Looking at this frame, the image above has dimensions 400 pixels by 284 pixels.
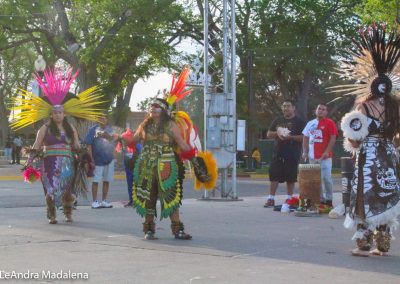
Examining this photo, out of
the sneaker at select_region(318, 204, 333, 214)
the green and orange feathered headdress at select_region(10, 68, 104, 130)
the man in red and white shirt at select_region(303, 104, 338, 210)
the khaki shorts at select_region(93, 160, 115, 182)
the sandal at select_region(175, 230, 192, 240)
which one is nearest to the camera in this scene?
the sandal at select_region(175, 230, 192, 240)

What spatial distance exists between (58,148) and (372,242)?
15.5ft

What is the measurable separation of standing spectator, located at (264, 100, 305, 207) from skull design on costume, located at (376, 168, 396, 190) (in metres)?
4.76

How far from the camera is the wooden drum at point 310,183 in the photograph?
11.2 metres

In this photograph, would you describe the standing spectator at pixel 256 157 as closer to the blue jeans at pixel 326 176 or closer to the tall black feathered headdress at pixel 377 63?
the blue jeans at pixel 326 176

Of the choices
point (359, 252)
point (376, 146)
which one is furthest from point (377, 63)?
point (359, 252)

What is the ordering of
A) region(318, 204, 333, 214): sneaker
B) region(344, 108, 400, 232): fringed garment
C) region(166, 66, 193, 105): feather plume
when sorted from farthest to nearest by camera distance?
region(318, 204, 333, 214): sneaker < region(166, 66, 193, 105): feather plume < region(344, 108, 400, 232): fringed garment

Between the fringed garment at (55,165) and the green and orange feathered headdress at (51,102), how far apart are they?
1.35ft

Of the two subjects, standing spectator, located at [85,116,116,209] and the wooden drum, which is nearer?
the wooden drum

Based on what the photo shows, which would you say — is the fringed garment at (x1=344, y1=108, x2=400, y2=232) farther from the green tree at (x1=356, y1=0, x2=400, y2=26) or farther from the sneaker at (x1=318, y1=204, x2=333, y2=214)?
the green tree at (x1=356, y1=0, x2=400, y2=26)

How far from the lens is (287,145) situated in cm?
1195

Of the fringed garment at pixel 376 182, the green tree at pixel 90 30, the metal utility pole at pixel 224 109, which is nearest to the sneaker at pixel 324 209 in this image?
the metal utility pole at pixel 224 109

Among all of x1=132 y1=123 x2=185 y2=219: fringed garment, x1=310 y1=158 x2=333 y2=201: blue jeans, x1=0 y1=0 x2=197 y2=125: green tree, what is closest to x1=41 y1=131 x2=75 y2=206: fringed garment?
x1=132 y1=123 x2=185 y2=219: fringed garment

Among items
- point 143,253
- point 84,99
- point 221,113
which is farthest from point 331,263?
point 221,113

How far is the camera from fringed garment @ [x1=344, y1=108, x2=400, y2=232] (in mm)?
6941
